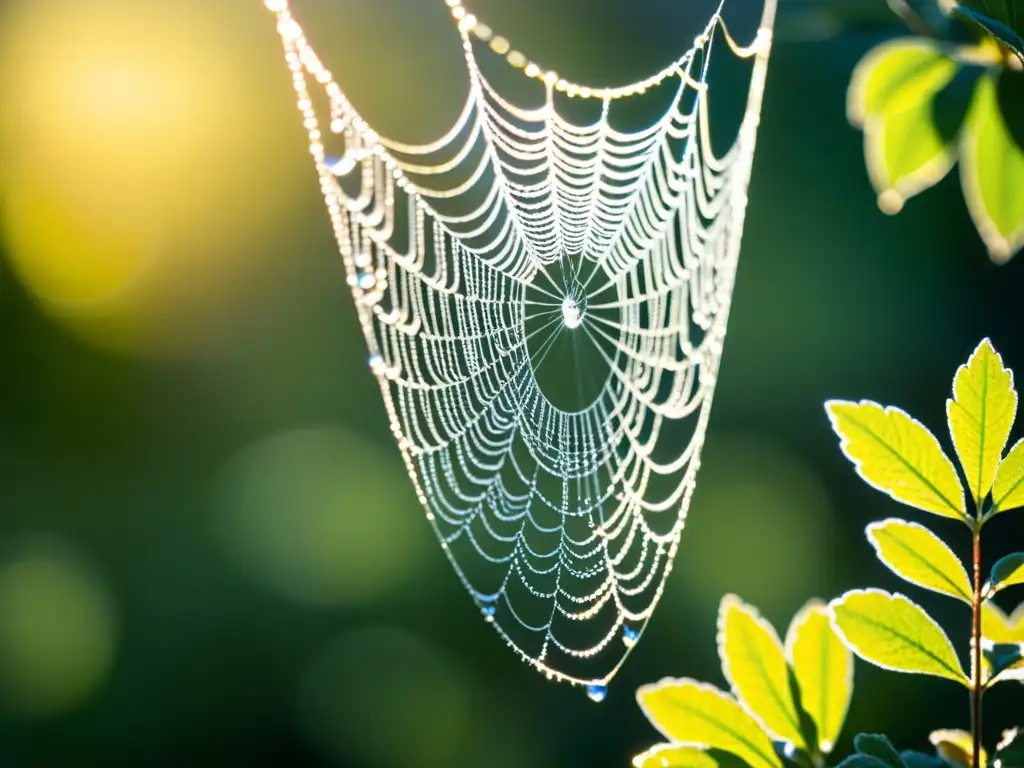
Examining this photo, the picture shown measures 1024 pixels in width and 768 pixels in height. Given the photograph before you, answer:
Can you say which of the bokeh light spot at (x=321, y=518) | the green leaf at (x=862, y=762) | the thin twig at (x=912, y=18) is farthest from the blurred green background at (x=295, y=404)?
the green leaf at (x=862, y=762)

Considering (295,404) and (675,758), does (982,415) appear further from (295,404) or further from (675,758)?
(295,404)

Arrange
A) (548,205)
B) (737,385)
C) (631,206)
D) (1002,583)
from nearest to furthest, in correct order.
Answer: (1002,583), (631,206), (548,205), (737,385)

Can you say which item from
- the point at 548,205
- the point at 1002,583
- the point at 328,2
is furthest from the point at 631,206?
the point at 328,2

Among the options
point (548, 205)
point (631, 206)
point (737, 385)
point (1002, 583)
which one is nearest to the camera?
point (1002, 583)

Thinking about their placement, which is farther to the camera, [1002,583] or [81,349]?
[81,349]

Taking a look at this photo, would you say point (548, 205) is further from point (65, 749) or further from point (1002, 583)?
point (65, 749)

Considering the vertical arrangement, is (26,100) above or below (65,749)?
above

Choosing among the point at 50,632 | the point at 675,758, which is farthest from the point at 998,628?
the point at 50,632
